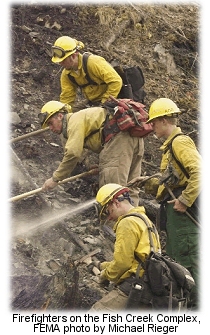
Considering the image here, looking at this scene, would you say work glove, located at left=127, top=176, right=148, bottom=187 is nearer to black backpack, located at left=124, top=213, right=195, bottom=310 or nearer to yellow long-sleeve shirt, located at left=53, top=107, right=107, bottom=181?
yellow long-sleeve shirt, located at left=53, top=107, right=107, bottom=181

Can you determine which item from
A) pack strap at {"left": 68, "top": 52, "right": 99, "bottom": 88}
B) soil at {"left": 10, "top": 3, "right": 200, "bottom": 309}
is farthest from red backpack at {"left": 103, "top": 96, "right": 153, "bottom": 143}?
soil at {"left": 10, "top": 3, "right": 200, "bottom": 309}

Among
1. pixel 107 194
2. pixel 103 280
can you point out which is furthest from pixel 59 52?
pixel 103 280

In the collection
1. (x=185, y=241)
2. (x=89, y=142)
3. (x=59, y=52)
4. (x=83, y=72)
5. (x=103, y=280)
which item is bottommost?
(x=103, y=280)

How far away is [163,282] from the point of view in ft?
16.9

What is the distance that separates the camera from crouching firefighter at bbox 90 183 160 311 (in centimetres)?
519

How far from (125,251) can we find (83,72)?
3.54 m

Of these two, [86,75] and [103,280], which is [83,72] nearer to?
[86,75]

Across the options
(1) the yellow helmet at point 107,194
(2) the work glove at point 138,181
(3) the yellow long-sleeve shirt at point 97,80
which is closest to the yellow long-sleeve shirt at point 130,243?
(1) the yellow helmet at point 107,194

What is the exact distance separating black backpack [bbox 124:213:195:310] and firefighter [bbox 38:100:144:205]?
1874 millimetres

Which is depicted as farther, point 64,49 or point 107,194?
point 64,49

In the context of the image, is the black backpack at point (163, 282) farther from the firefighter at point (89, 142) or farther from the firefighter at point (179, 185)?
the firefighter at point (89, 142)

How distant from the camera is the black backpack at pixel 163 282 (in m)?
5.11

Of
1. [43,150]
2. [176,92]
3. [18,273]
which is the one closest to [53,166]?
[43,150]
